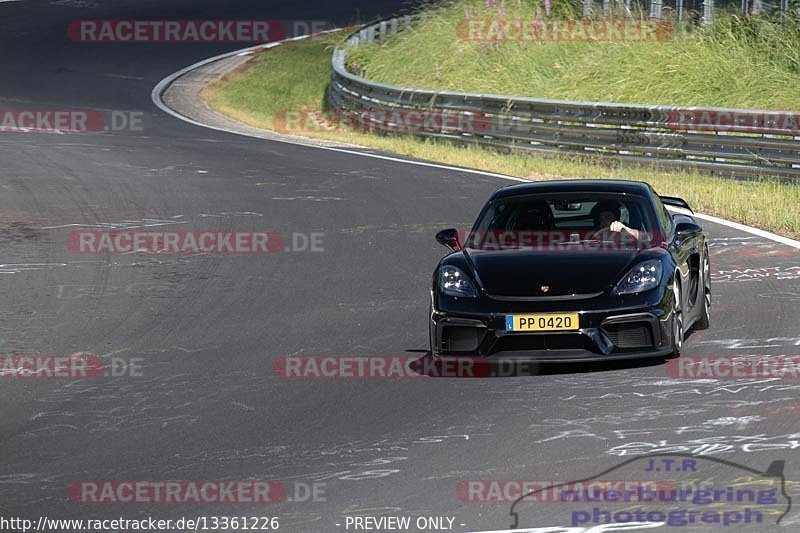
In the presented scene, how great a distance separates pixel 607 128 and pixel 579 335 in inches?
554

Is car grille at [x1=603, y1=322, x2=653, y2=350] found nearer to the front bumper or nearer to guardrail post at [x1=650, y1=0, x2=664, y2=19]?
the front bumper

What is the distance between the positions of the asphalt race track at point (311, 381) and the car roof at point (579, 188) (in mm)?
1237

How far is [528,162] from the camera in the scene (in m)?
22.7

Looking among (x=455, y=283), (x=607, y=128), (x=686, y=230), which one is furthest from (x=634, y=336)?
(x=607, y=128)

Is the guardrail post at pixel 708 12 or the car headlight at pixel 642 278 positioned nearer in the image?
the car headlight at pixel 642 278

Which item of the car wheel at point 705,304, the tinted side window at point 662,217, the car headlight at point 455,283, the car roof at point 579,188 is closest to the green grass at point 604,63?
the car wheel at point 705,304

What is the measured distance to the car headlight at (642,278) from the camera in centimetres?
938

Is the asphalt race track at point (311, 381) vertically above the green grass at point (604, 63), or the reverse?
the green grass at point (604, 63)

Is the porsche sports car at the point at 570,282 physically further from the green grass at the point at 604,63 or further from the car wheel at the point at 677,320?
the green grass at the point at 604,63

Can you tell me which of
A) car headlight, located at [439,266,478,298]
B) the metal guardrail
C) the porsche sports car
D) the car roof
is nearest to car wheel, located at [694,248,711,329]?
the porsche sports car

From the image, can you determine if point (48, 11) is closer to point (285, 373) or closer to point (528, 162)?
point (528, 162)

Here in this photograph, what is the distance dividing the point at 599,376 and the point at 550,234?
1.61m

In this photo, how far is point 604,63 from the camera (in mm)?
31406

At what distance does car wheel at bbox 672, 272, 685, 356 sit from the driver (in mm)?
674
